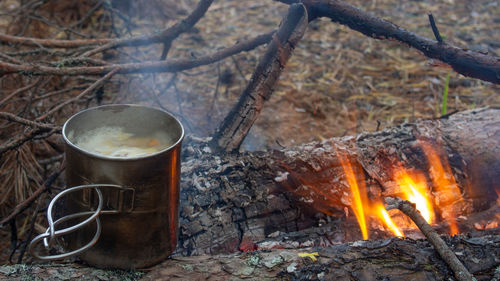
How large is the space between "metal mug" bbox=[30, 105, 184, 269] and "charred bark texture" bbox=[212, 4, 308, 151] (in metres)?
0.57

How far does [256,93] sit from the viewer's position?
2211 mm

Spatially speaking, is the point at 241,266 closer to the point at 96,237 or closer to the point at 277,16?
the point at 96,237

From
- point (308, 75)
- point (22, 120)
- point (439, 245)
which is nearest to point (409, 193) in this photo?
point (439, 245)

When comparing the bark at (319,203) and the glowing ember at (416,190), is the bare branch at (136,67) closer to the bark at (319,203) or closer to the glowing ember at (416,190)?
the bark at (319,203)

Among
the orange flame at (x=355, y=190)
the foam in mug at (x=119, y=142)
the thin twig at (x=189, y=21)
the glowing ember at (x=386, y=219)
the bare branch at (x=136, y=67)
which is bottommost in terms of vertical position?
the glowing ember at (x=386, y=219)

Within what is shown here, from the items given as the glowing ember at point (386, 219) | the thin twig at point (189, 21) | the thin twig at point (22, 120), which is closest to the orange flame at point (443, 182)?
the glowing ember at point (386, 219)

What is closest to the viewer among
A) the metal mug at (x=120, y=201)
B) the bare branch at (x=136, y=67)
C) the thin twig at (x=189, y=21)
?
the metal mug at (x=120, y=201)

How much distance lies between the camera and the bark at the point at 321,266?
1500 mm

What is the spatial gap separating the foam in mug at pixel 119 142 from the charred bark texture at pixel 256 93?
557mm

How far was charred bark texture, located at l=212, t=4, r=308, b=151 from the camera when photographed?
7.14 ft

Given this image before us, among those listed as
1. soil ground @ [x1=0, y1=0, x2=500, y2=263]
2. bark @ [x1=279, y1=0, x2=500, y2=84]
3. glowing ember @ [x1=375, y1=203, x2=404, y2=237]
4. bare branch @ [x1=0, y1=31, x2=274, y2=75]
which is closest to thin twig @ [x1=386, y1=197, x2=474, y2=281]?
glowing ember @ [x1=375, y1=203, x2=404, y2=237]

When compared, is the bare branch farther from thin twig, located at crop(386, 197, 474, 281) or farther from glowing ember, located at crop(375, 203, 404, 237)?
thin twig, located at crop(386, 197, 474, 281)

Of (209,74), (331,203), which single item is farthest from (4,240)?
(209,74)

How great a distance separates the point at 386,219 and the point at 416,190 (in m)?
0.28
